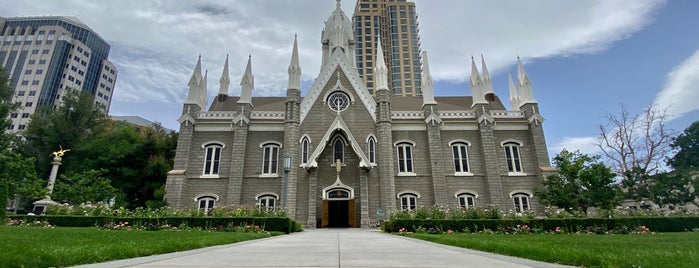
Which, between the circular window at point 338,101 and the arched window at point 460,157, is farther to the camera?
the circular window at point 338,101

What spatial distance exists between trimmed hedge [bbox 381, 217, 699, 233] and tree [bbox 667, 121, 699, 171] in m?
24.7

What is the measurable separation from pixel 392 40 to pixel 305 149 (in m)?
76.4

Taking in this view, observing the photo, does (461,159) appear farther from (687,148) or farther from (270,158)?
(687,148)

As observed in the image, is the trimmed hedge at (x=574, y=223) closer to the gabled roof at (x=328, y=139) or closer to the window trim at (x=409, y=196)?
the gabled roof at (x=328, y=139)

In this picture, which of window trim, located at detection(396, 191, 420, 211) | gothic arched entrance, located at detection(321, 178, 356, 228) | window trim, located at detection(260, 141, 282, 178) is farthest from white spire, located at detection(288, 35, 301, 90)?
window trim, located at detection(396, 191, 420, 211)

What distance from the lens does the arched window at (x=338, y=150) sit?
24.4m

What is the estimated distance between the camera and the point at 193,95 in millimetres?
26531

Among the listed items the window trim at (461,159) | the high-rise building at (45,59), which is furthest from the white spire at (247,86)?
the high-rise building at (45,59)

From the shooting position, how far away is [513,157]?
84.0ft

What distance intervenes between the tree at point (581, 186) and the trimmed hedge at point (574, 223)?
10.3 ft

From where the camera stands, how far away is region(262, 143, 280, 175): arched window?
80.8 feet

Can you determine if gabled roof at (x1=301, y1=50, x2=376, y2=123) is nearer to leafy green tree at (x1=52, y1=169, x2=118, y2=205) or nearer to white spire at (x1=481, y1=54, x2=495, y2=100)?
white spire at (x1=481, y1=54, x2=495, y2=100)

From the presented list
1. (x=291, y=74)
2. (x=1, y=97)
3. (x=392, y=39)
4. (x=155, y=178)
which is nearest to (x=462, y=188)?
(x=291, y=74)

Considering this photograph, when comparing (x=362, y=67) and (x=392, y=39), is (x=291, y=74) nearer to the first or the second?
(x=362, y=67)
